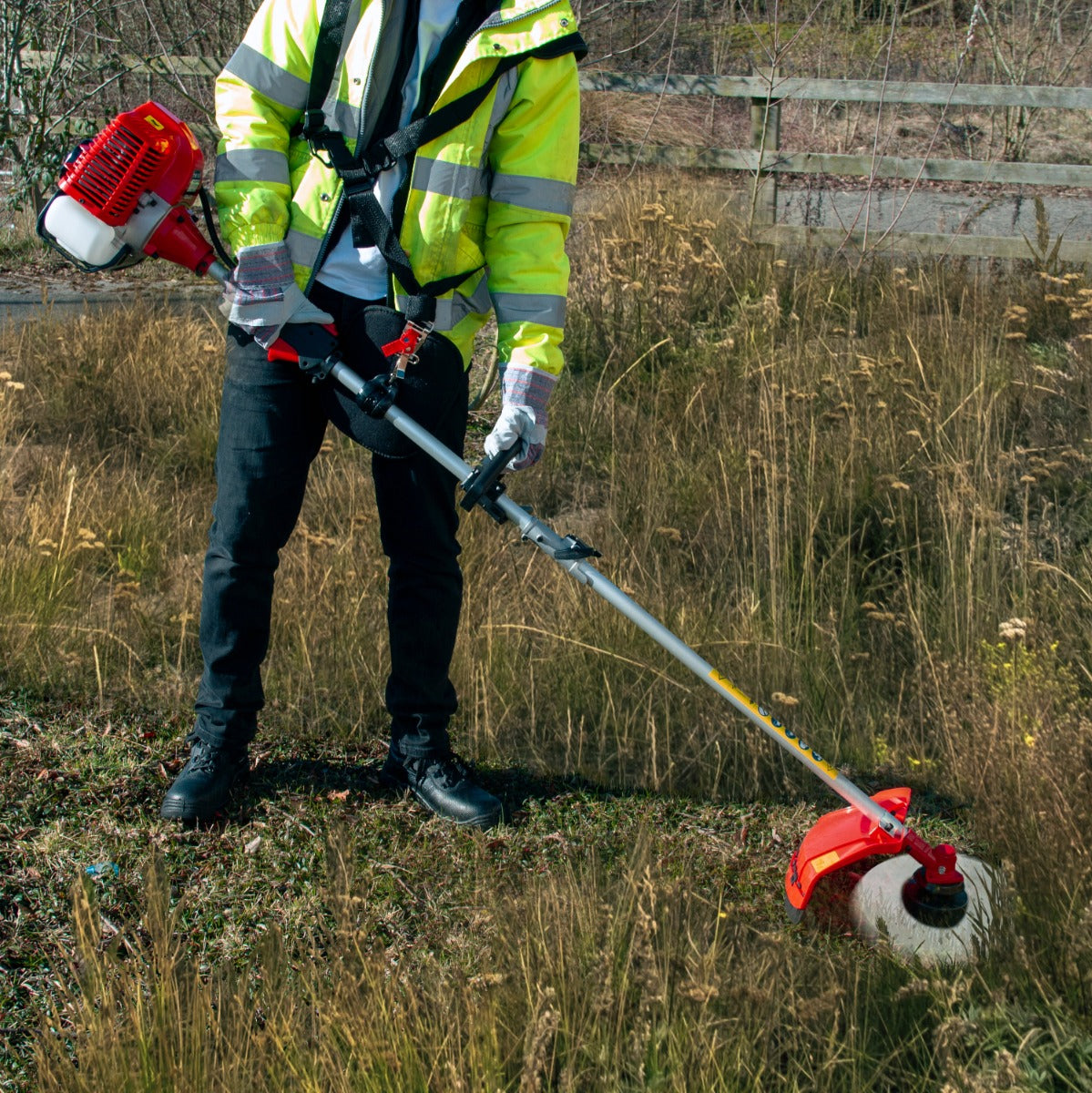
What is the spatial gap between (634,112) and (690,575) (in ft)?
23.7

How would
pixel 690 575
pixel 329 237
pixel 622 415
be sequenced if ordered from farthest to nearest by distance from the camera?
1. pixel 622 415
2. pixel 690 575
3. pixel 329 237

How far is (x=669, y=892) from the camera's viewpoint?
2.57 metres

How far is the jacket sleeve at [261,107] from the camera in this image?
8.96 ft

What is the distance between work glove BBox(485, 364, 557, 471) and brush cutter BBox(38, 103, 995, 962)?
4 cm

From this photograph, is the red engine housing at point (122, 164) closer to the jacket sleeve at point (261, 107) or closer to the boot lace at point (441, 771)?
the jacket sleeve at point (261, 107)

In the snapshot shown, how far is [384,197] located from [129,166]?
0.54 m

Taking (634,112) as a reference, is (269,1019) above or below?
below

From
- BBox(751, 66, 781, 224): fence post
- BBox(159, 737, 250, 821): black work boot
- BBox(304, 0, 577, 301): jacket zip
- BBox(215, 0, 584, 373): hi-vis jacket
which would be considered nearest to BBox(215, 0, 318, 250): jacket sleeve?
BBox(215, 0, 584, 373): hi-vis jacket

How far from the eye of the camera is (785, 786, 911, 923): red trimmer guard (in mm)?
2748

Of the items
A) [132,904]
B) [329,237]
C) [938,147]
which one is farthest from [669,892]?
[938,147]

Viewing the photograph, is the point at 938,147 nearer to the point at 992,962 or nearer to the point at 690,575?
the point at 690,575

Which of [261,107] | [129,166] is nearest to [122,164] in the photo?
[129,166]

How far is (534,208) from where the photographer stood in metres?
2.81

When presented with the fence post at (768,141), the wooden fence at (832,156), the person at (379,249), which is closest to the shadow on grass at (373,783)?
the person at (379,249)
